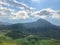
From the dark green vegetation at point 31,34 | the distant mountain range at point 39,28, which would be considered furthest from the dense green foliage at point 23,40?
the distant mountain range at point 39,28

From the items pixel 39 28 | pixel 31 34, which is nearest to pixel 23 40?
pixel 31 34

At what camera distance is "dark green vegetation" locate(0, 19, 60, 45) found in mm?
5793

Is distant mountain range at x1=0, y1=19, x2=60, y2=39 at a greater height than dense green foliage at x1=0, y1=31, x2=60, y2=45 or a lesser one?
greater

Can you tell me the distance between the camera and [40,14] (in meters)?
6.03

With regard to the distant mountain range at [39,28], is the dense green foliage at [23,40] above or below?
below

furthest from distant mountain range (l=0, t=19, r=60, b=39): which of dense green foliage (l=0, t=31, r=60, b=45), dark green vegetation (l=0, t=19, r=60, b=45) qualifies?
dense green foliage (l=0, t=31, r=60, b=45)

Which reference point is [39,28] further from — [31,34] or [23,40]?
[23,40]

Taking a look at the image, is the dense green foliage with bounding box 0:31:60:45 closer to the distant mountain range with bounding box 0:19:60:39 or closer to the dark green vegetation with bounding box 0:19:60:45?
the dark green vegetation with bounding box 0:19:60:45

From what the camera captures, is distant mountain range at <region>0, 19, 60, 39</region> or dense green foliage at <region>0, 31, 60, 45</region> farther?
distant mountain range at <region>0, 19, 60, 39</region>

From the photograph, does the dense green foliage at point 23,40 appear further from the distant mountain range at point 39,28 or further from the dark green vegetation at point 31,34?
the distant mountain range at point 39,28

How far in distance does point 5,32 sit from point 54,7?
5.52 feet

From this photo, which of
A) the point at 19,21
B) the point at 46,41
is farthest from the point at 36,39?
the point at 19,21

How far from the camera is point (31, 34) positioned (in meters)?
5.92

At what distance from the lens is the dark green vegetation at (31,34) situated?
5.79 meters
